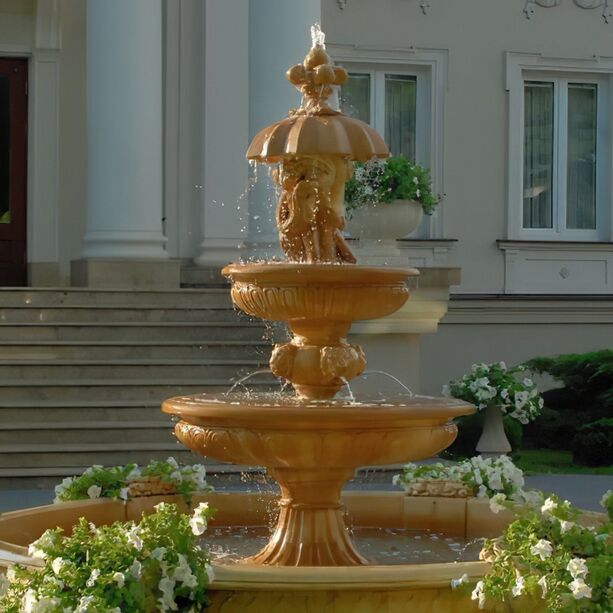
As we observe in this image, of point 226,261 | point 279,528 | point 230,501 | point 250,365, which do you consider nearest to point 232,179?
point 226,261

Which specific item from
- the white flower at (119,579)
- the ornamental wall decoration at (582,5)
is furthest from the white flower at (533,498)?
the ornamental wall decoration at (582,5)

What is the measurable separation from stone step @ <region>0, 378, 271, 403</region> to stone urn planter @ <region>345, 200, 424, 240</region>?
182cm

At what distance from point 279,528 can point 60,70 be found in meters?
12.0

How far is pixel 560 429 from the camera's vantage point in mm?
17391

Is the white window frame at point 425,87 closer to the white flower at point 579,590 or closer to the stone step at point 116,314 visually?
the stone step at point 116,314

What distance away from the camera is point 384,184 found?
15.0m

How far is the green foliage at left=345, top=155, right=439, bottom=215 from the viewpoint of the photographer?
14836 mm

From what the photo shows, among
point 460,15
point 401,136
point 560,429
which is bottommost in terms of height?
point 560,429

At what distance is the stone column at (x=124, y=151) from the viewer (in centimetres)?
1577

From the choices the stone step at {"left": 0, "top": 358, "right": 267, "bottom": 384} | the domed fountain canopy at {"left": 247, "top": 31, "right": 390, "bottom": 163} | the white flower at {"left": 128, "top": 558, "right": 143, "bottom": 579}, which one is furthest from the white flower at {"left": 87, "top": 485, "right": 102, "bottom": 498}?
the stone step at {"left": 0, "top": 358, "right": 267, "bottom": 384}

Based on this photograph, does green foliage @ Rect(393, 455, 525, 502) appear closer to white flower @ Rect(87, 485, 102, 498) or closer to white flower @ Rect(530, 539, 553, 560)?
white flower @ Rect(87, 485, 102, 498)

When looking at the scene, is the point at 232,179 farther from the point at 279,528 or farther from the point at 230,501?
the point at 279,528

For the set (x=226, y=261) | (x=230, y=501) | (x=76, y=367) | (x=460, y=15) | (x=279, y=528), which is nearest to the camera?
(x=279, y=528)

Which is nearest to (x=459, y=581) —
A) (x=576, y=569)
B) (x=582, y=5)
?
(x=576, y=569)
